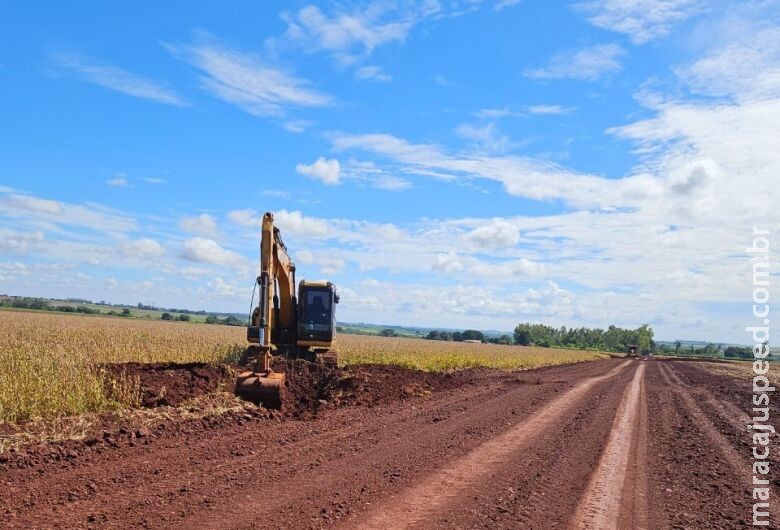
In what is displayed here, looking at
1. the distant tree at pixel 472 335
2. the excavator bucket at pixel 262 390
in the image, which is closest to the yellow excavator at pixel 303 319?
the excavator bucket at pixel 262 390

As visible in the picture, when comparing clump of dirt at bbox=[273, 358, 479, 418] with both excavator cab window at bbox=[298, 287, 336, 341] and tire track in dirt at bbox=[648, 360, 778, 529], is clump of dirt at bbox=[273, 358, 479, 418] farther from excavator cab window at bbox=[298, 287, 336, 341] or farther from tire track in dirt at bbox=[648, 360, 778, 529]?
tire track in dirt at bbox=[648, 360, 778, 529]

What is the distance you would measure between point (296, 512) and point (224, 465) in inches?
82.5

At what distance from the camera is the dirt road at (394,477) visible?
594 centimetres

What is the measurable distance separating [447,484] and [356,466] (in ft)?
4.41

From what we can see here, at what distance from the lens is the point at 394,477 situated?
7574 millimetres

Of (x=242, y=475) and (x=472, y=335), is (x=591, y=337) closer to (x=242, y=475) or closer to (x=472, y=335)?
(x=472, y=335)

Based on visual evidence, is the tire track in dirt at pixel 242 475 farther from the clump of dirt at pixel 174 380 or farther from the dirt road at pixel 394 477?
the clump of dirt at pixel 174 380

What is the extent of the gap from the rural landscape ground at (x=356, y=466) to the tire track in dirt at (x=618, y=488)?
0.03 meters

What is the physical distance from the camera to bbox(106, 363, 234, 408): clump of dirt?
1180 cm

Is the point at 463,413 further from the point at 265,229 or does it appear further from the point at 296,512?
the point at 296,512

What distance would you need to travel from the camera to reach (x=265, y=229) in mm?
14086

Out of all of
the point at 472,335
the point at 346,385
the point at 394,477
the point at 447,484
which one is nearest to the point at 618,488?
the point at 447,484

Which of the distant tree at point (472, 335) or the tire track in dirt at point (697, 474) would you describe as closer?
the tire track in dirt at point (697, 474)

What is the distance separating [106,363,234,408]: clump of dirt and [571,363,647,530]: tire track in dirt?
8.00m
